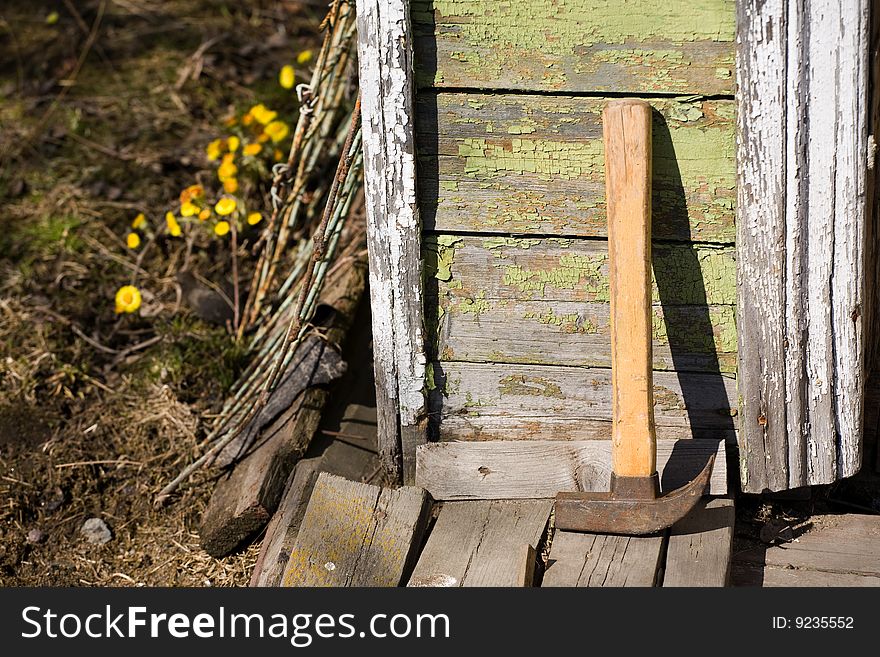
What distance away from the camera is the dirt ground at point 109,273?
110 inches

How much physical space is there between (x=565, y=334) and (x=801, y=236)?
0.61 metres

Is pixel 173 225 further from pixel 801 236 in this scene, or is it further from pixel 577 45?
pixel 801 236

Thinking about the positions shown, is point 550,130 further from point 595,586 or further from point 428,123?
point 595,586

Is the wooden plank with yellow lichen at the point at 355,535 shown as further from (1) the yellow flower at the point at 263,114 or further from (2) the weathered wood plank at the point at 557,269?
(1) the yellow flower at the point at 263,114

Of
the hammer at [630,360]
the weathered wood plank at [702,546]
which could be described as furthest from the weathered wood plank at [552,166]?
the weathered wood plank at [702,546]

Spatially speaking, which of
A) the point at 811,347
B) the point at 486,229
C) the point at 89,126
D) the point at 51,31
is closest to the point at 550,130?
the point at 486,229

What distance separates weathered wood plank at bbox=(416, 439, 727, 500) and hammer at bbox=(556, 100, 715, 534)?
17 cm

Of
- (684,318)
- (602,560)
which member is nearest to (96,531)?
(602,560)

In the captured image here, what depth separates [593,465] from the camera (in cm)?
245

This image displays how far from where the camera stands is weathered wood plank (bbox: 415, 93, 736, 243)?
219 centimetres

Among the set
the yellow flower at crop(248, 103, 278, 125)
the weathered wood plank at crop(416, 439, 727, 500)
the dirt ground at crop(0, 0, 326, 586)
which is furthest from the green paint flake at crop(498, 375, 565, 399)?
the yellow flower at crop(248, 103, 278, 125)

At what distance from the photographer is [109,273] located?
140 inches

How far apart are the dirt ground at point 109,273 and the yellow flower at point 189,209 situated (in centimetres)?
22

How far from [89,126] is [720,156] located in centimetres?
301
